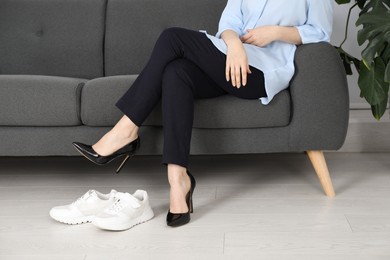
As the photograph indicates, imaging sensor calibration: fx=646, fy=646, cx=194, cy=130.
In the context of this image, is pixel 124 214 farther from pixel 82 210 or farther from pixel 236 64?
pixel 236 64

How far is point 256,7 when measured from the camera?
257 cm

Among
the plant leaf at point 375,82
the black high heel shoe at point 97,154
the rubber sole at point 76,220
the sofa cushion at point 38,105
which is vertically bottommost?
the rubber sole at point 76,220

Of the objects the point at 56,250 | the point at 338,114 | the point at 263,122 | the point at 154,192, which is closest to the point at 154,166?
the point at 154,192

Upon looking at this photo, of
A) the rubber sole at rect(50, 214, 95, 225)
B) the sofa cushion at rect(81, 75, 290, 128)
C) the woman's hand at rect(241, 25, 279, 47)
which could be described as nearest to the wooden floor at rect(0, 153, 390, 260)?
the rubber sole at rect(50, 214, 95, 225)

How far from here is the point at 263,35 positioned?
8.05 ft

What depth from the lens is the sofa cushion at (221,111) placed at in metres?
2.43

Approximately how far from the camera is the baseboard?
10.8 ft

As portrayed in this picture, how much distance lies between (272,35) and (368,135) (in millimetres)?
1124

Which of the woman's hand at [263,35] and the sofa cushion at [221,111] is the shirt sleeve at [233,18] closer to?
the woman's hand at [263,35]

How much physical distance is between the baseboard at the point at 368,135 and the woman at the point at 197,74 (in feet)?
3.04

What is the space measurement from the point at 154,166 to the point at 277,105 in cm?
86

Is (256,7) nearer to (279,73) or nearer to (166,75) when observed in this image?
(279,73)

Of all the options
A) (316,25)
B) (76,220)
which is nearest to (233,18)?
(316,25)

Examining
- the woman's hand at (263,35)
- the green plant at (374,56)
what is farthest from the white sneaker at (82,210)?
the green plant at (374,56)
